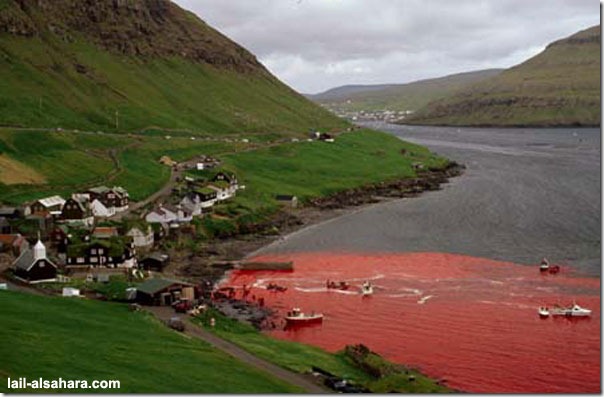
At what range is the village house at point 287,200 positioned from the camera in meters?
141

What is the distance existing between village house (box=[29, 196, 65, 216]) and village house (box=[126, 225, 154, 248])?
13612 millimetres

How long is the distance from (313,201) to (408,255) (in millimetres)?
46088

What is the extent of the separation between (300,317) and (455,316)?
1470 cm

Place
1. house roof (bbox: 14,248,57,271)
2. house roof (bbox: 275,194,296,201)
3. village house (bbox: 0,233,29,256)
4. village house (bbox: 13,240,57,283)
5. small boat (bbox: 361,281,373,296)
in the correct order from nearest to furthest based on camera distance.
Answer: village house (bbox: 13,240,57,283) → house roof (bbox: 14,248,57,271) → small boat (bbox: 361,281,373,296) → village house (bbox: 0,233,29,256) → house roof (bbox: 275,194,296,201)

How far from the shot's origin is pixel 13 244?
8894 centimetres

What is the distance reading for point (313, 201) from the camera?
148 m

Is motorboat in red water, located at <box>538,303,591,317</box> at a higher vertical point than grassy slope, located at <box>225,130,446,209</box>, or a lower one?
lower

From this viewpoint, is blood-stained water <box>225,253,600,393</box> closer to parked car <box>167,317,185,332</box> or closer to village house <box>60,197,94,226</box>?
parked car <box>167,317,185,332</box>

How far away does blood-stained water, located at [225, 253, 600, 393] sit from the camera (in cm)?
6006

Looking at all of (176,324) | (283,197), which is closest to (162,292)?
(176,324)

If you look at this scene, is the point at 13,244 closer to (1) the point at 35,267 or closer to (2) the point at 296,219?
(1) the point at 35,267

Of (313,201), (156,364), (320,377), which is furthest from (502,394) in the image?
(313,201)

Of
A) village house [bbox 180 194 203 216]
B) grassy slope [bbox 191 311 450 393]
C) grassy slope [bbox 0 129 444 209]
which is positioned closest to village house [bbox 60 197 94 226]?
grassy slope [bbox 0 129 444 209]

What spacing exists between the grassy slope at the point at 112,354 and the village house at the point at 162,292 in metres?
9.34
